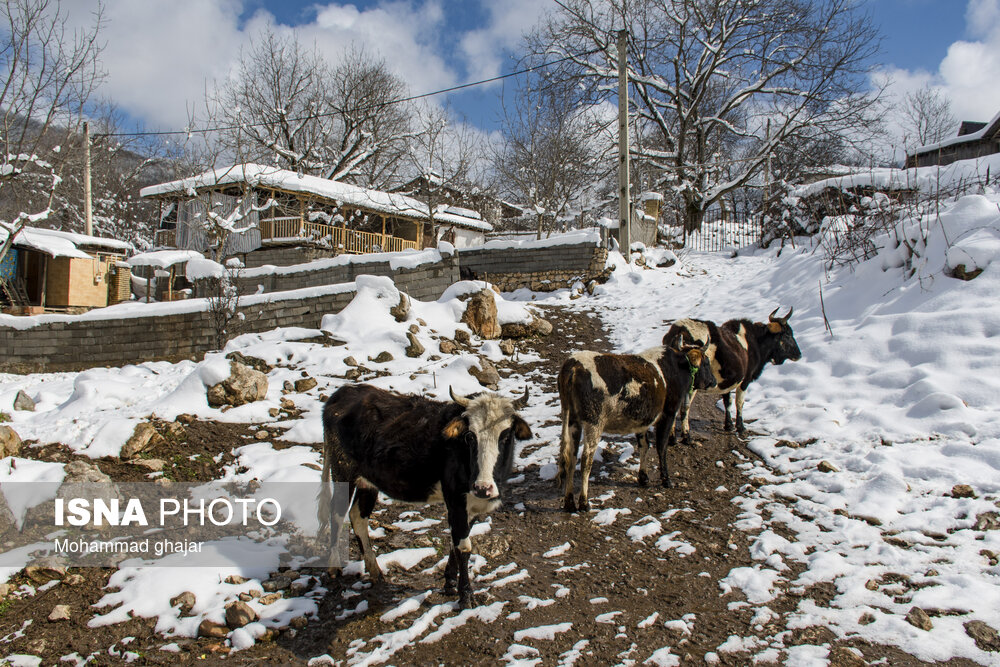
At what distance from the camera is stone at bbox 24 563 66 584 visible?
3.75m

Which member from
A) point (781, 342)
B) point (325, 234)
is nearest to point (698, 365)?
point (781, 342)

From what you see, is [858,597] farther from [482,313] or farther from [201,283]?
[201,283]

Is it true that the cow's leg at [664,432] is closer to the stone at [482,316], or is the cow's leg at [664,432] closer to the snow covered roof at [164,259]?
the stone at [482,316]

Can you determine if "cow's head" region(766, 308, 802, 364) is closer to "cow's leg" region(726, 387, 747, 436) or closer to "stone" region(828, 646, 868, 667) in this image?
"cow's leg" region(726, 387, 747, 436)

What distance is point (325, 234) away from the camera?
26.6m

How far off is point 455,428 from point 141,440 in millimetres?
3829

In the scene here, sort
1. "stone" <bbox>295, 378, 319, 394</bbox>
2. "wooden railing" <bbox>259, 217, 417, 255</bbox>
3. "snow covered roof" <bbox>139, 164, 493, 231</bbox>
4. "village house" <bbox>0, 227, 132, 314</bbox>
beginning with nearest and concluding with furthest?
1. "stone" <bbox>295, 378, 319, 394</bbox>
2. "snow covered roof" <bbox>139, 164, 493, 231</bbox>
3. "village house" <bbox>0, 227, 132, 314</bbox>
4. "wooden railing" <bbox>259, 217, 417, 255</bbox>

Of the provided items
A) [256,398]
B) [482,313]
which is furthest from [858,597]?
[482,313]

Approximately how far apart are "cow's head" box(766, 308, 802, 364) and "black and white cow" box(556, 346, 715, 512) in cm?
253

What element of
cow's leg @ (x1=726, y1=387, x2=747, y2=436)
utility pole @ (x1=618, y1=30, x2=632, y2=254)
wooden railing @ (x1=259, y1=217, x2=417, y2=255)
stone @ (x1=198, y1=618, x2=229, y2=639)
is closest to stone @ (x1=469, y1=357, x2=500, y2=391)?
cow's leg @ (x1=726, y1=387, x2=747, y2=436)

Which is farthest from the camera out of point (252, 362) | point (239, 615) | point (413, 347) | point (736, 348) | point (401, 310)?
point (401, 310)

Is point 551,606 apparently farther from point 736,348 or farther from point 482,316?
point 482,316

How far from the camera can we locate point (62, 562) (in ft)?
12.8

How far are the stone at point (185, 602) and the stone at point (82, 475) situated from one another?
1.80 meters
